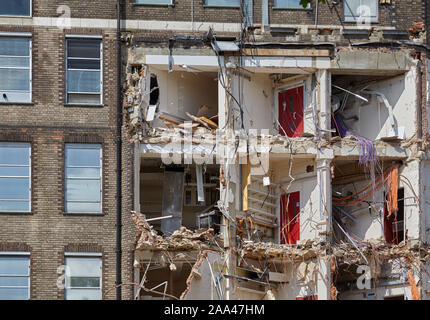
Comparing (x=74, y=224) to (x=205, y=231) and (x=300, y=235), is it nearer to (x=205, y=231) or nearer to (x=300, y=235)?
(x=205, y=231)

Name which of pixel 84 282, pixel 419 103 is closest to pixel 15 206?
pixel 84 282

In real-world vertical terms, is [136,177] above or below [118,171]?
below

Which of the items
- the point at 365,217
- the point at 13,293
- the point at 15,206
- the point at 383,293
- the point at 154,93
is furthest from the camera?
the point at 365,217

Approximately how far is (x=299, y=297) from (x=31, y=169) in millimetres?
9686

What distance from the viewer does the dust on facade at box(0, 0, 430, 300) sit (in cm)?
3603

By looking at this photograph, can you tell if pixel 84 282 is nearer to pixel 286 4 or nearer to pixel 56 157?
pixel 56 157

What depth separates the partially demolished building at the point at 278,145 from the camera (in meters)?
36.2

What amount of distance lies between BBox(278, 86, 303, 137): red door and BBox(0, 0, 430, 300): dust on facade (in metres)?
0.04

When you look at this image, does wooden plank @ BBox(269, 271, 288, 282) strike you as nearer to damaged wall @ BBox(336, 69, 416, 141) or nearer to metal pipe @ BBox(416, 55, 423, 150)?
damaged wall @ BBox(336, 69, 416, 141)

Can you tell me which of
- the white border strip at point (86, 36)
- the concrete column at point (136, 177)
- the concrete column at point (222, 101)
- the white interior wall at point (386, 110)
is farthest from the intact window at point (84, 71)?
the white interior wall at point (386, 110)

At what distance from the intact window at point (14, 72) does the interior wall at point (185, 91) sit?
4071 mm

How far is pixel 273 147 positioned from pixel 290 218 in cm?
277

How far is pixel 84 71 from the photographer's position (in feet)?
118
